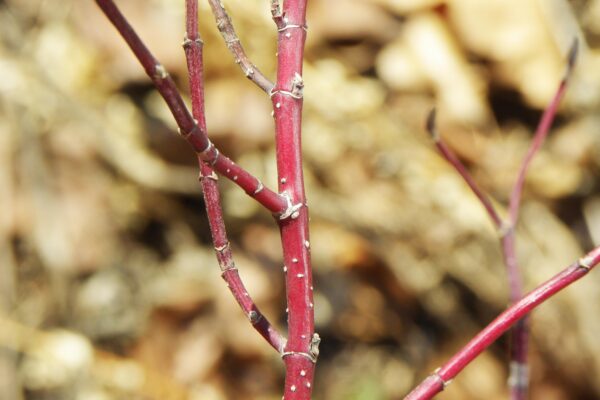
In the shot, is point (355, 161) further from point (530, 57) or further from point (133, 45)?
point (133, 45)

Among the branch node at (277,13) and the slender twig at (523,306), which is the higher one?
the branch node at (277,13)

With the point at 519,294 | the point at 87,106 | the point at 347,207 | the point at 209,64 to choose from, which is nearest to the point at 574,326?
the point at 347,207

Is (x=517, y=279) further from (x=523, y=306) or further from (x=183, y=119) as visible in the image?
(x=183, y=119)

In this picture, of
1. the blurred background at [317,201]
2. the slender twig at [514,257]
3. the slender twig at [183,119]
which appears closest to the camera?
the slender twig at [183,119]

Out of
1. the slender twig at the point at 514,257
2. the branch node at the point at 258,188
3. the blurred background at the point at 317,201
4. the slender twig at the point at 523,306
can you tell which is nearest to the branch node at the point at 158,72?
the branch node at the point at 258,188

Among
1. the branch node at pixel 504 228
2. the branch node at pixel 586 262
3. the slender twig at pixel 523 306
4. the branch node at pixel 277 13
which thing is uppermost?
the branch node at pixel 277 13

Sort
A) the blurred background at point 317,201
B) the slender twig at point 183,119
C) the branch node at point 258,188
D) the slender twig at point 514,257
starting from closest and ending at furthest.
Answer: the slender twig at point 183,119 < the branch node at point 258,188 < the slender twig at point 514,257 < the blurred background at point 317,201

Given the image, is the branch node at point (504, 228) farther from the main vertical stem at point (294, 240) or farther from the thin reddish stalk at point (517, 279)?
the main vertical stem at point (294, 240)
